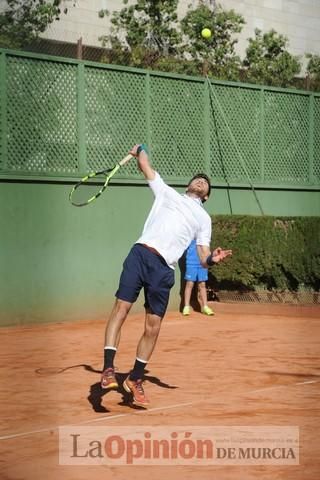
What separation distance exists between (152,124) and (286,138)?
317 cm

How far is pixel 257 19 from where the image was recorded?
69.5ft

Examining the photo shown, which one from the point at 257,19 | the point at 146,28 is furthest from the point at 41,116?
the point at 257,19

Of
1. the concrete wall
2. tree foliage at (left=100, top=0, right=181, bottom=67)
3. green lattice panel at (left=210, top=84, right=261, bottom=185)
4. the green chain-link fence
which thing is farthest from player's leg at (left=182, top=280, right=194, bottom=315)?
the concrete wall

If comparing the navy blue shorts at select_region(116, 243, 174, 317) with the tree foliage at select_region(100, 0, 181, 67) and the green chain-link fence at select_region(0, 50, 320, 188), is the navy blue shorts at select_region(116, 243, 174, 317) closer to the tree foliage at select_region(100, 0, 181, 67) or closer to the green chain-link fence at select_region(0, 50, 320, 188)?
the green chain-link fence at select_region(0, 50, 320, 188)

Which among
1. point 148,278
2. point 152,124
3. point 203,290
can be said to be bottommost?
point 203,290

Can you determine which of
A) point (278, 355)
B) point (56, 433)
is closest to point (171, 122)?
point (278, 355)

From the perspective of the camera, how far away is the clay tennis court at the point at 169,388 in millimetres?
5695

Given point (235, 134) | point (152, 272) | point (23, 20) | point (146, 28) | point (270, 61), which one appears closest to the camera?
point (152, 272)

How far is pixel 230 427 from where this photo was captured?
264 inches

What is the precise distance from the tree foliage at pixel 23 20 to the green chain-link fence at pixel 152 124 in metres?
2.14

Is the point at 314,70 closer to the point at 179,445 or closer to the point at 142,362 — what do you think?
the point at 142,362

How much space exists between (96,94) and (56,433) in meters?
8.14

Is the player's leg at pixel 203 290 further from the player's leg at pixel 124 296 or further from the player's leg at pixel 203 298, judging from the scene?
the player's leg at pixel 124 296

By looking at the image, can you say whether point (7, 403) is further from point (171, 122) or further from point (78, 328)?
point (171, 122)
